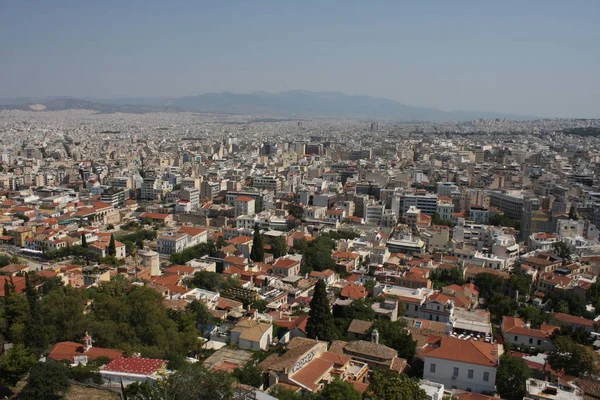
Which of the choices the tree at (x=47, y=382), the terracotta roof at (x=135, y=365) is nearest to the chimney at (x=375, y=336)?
A: the terracotta roof at (x=135, y=365)

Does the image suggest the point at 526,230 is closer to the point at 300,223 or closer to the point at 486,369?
the point at 300,223

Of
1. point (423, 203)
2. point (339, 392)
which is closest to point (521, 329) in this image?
point (339, 392)

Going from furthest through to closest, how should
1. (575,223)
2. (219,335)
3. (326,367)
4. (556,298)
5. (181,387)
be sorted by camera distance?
(575,223), (556,298), (219,335), (326,367), (181,387)

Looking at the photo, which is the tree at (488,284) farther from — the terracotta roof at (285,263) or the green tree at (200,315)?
the green tree at (200,315)

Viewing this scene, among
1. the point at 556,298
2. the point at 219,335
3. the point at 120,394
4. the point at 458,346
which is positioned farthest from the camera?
the point at 556,298

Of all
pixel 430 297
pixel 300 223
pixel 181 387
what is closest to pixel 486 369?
pixel 430 297

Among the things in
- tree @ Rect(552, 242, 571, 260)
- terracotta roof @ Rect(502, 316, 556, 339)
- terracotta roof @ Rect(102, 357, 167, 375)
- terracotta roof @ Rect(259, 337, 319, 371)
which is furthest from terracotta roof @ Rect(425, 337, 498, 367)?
tree @ Rect(552, 242, 571, 260)

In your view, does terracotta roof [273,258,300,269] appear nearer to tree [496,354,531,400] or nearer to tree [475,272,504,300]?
tree [475,272,504,300]
